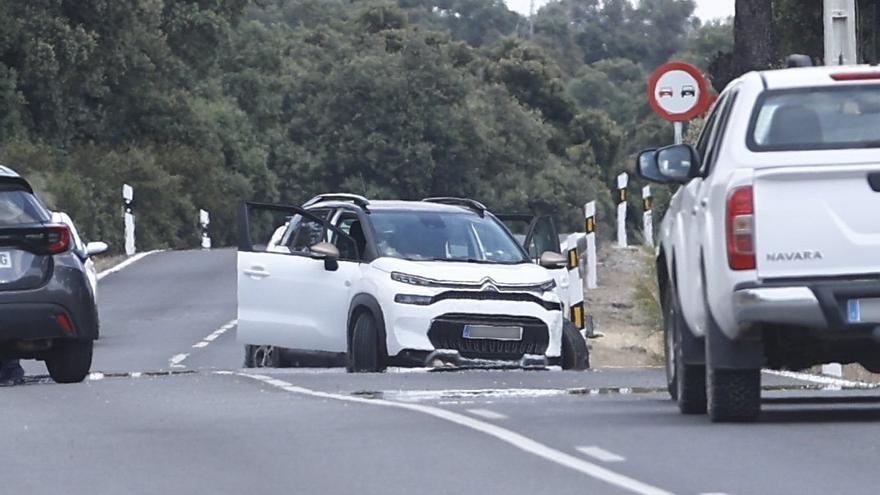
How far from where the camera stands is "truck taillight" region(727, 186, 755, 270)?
11.3m

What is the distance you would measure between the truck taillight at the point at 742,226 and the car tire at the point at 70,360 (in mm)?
6834

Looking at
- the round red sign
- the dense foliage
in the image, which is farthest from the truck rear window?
the dense foliage

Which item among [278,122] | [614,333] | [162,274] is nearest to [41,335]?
[614,333]

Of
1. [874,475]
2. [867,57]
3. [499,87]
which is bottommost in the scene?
[874,475]

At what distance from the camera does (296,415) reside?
13.2 metres

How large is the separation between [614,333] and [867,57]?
787cm

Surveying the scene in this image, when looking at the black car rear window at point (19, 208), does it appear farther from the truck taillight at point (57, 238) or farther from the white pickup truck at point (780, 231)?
the white pickup truck at point (780, 231)

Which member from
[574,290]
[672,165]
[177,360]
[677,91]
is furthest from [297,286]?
[672,165]

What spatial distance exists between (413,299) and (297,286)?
62.4 inches

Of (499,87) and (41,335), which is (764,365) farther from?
(499,87)

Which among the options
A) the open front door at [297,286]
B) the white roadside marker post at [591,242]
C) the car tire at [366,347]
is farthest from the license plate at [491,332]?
the white roadside marker post at [591,242]

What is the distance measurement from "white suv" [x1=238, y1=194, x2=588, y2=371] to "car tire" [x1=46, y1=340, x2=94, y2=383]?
2.35 m

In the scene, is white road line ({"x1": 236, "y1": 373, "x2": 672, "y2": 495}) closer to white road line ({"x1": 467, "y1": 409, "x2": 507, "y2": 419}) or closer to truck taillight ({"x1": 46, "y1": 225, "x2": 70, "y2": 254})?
white road line ({"x1": 467, "y1": 409, "x2": 507, "y2": 419})

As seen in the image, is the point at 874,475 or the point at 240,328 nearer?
the point at 874,475
